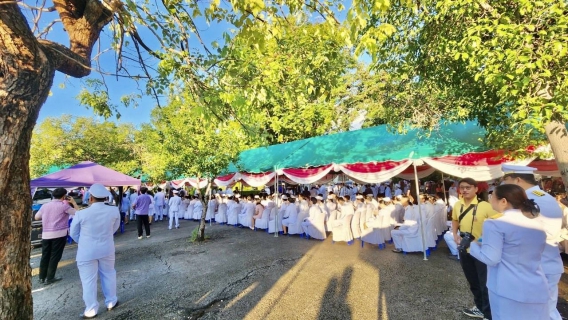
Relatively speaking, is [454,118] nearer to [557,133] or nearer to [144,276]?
[557,133]

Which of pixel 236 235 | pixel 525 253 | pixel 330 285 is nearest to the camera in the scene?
pixel 525 253

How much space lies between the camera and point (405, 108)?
701cm

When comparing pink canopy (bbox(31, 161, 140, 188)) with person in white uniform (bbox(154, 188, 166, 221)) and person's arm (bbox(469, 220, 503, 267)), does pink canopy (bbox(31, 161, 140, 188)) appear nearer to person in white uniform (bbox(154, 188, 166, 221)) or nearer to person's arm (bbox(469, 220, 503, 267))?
person in white uniform (bbox(154, 188, 166, 221))

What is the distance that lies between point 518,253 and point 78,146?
23.3 metres

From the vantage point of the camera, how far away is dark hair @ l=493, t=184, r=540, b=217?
2.24m

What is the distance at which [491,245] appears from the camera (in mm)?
2229

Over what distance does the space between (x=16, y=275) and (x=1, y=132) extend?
1.00 metres

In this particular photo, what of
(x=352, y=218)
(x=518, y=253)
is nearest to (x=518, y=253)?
(x=518, y=253)

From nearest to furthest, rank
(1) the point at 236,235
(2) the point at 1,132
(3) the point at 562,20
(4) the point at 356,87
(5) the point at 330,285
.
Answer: (2) the point at 1,132
(3) the point at 562,20
(5) the point at 330,285
(1) the point at 236,235
(4) the point at 356,87

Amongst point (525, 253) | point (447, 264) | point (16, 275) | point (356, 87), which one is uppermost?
point (356, 87)

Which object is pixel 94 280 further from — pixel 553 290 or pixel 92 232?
pixel 553 290

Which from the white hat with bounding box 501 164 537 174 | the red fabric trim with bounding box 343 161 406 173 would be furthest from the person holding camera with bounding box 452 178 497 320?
the red fabric trim with bounding box 343 161 406 173

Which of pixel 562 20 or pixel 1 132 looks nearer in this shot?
pixel 1 132

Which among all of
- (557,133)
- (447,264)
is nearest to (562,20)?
(557,133)
